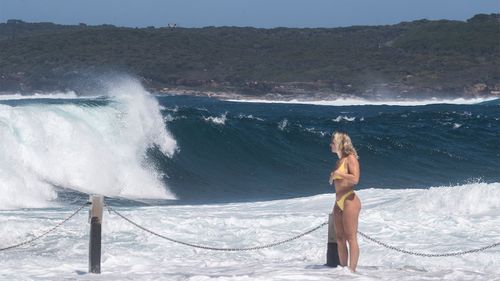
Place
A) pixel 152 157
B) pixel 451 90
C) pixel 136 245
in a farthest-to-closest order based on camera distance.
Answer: pixel 451 90
pixel 152 157
pixel 136 245

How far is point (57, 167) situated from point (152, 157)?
168 inches

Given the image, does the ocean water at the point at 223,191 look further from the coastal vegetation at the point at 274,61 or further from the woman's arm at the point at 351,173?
the coastal vegetation at the point at 274,61

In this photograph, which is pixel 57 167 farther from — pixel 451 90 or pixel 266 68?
pixel 266 68

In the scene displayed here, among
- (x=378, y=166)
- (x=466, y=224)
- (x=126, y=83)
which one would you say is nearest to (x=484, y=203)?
(x=466, y=224)

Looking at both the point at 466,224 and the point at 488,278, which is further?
the point at 466,224

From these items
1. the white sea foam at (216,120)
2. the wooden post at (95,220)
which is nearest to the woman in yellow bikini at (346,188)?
the wooden post at (95,220)

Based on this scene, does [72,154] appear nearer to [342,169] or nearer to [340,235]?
[340,235]

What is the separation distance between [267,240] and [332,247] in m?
3.14

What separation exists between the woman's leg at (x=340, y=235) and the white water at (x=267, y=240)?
13cm

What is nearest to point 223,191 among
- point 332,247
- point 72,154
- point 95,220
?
point 72,154

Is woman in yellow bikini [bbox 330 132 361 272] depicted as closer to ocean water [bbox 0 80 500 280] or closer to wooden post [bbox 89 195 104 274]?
ocean water [bbox 0 80 500 280]

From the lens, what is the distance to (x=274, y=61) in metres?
117

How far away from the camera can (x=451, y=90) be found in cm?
9638

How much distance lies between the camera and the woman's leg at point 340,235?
1060 cm
